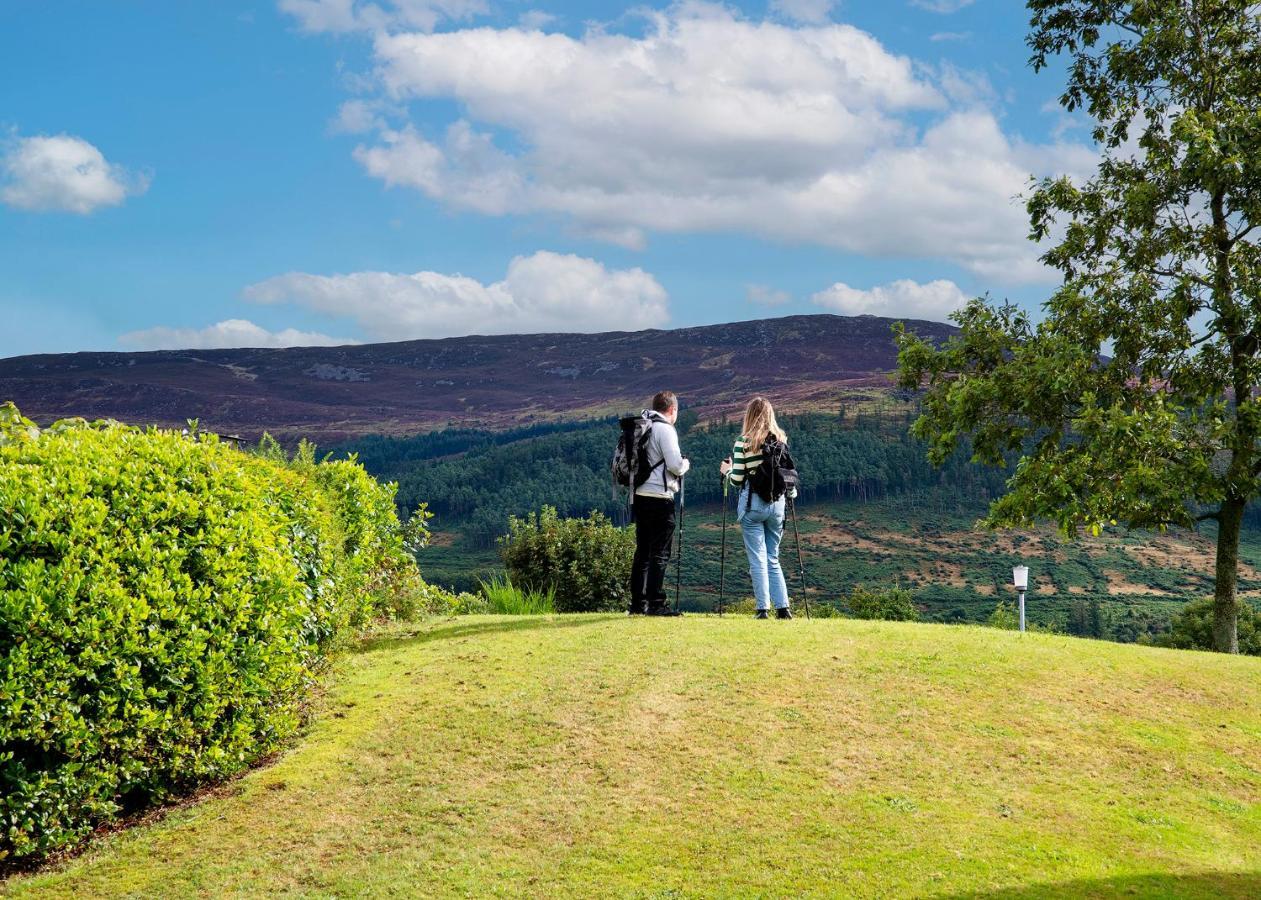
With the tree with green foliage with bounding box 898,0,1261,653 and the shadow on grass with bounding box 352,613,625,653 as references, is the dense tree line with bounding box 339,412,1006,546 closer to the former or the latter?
the tree with green foliage with bounding box 898,0,1261,653

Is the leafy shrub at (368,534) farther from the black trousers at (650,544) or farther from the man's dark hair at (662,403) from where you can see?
the man's dark hair at (662,403)

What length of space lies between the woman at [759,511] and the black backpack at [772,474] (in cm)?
5

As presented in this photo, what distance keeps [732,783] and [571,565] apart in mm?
17949

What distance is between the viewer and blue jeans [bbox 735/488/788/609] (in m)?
12.2

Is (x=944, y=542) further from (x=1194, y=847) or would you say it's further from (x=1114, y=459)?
(x=1194, y=847)

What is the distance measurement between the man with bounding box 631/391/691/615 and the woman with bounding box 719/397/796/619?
2.43 ft

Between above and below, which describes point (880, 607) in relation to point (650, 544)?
below

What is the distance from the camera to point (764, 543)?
Result: 1247cm

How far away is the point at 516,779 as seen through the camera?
23.3ft

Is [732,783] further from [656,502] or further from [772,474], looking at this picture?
[772,474]

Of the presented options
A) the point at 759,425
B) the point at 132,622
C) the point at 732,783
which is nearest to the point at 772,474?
the point at 759,425

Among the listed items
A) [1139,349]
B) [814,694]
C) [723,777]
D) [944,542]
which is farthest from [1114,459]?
[944,542]

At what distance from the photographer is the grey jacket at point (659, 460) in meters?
11.7

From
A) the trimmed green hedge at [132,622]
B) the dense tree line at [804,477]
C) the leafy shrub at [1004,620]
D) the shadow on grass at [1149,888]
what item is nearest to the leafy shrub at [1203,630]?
the leafy shrub at [1004,620]
